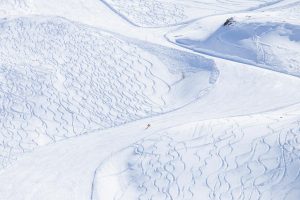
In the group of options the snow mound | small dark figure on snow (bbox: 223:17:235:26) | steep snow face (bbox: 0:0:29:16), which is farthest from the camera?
steep snow face (bbox: 0:0:29:16)

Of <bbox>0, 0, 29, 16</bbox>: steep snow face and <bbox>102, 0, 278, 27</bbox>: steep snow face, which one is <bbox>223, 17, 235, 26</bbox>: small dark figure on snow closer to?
<bbox>102, 0, 278, 27</bbox>: steep snow face

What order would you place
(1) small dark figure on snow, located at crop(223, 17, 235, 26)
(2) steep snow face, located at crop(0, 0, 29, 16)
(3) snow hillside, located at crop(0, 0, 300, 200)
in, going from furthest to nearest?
(2) steep snow face, located at crop(0, 0, 29, 16)
(1) small dark figure on snow, located at crop(223, 17, 235, 26)
(3) snow hillside, located at crop(0, 0, 300, 200)

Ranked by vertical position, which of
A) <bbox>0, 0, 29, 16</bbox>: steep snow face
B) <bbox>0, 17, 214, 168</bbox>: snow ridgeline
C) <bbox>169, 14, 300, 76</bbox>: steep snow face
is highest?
<bbox>169, 14, 300, 76</bbox>: steep snow face

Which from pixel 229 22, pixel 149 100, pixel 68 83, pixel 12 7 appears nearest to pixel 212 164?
pixel 149 100

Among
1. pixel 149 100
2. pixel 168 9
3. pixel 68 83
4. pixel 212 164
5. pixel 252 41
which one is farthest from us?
pixel 168 9

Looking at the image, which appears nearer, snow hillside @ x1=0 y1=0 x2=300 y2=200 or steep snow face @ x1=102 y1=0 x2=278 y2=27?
snow hillside @ x1=0 y1=0 x2=300 y2=200

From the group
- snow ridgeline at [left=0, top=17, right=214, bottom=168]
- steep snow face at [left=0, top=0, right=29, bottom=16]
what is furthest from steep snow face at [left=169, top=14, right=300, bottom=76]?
steep snow face at [left=0, top=0, right=29, bottom=16]

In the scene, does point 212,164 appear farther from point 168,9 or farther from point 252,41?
point 168,9

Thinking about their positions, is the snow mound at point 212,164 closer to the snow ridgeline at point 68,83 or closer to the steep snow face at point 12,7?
the snow ridgeline at point 68,83
